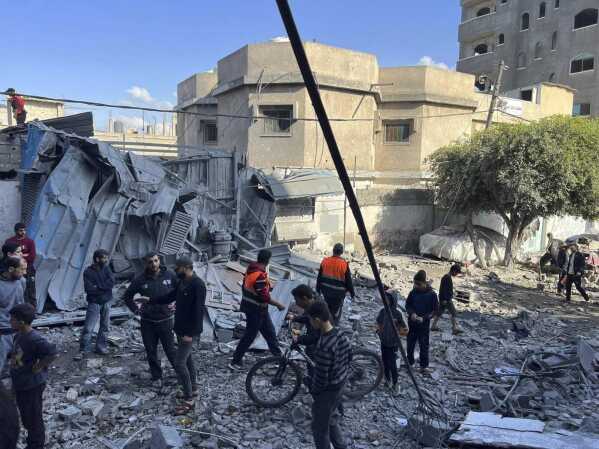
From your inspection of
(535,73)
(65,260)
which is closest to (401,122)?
(65,260)

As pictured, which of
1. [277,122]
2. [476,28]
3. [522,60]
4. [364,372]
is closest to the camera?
[364,372]

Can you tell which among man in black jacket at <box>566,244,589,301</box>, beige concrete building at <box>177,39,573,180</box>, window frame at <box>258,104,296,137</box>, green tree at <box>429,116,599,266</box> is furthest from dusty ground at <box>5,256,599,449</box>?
window frame at <box>258,104,296,137</box>

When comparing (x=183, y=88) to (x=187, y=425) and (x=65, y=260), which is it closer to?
(x=65, y=260)

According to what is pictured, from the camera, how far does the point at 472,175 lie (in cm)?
1533

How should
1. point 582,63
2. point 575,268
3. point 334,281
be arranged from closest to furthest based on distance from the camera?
point 334,281, point 575,268, point 582,63

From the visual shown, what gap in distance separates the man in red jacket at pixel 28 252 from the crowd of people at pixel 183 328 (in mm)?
17

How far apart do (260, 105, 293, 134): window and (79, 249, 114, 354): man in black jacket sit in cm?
1239

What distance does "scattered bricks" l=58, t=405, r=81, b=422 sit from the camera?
455cm

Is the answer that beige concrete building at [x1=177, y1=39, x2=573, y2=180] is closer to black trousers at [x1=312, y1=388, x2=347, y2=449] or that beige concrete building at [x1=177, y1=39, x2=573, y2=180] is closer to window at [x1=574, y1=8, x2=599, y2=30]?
black trousers at [x1=312, y1=388, x2=347, y2=449]

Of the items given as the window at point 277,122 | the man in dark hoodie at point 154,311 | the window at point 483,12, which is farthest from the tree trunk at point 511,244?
the window at point 483,12

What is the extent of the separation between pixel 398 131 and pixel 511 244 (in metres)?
7.25

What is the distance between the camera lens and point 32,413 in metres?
3.53

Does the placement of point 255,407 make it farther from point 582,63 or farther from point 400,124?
point 582,63

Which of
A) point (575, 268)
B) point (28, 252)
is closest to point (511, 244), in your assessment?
point (575, 268)
